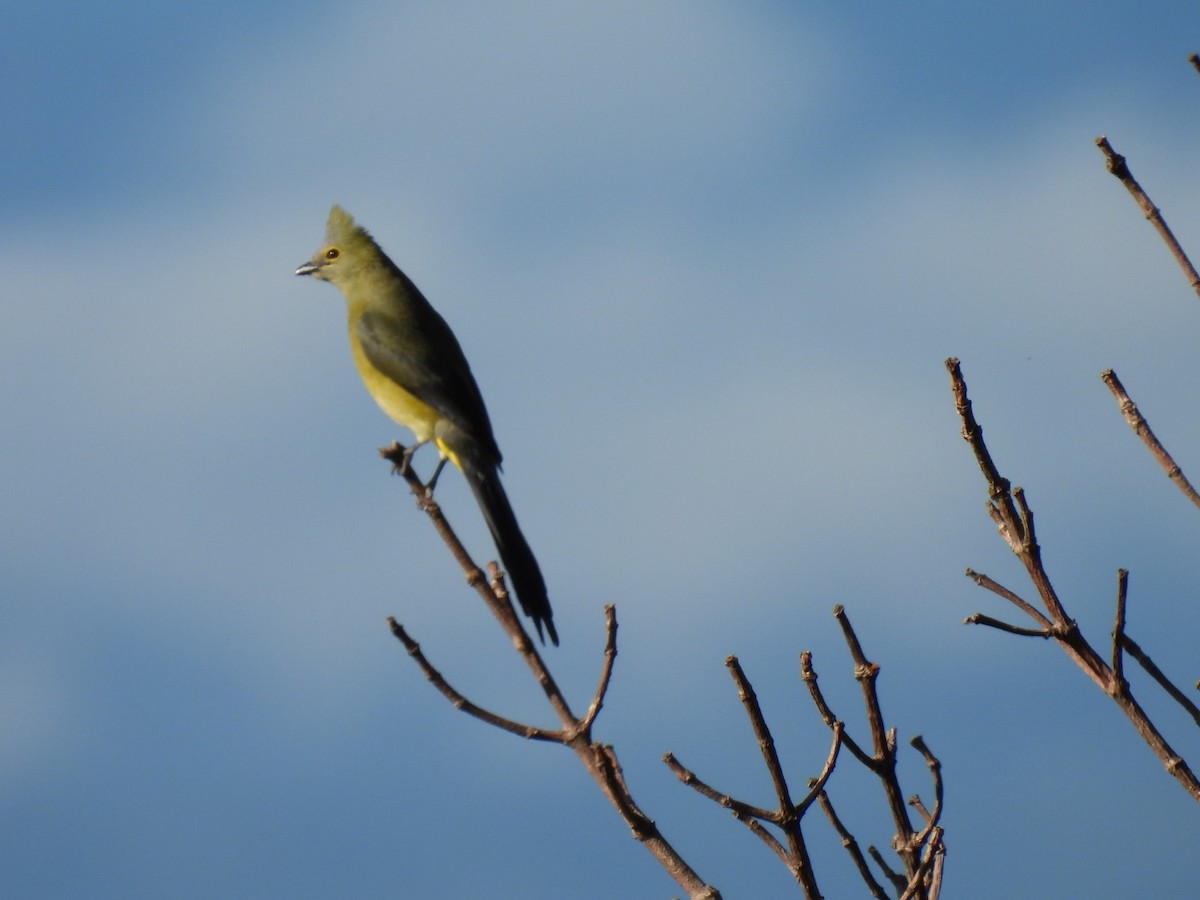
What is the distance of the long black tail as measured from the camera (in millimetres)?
5445

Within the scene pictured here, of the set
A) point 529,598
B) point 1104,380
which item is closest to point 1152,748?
point 1104,380

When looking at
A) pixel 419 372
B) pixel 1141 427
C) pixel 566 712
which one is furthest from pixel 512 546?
pixel 1141 427

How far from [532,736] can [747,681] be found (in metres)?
0.59

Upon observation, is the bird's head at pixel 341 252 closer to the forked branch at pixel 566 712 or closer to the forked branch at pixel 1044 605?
the forked branch at pixel 566 712

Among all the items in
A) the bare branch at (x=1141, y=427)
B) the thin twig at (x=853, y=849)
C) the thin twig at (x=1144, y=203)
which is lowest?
the thin twig at (x=853, y=849)

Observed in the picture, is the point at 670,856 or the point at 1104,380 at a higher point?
the point at 1104,380

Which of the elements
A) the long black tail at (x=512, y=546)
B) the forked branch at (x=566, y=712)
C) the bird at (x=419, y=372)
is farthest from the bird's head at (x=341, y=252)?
the forked branch at (x=566, y=712)

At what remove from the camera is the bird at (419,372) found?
6082 mm

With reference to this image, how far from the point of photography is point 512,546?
5.93 m

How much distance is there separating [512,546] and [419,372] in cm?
144

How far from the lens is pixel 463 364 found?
7.19 m

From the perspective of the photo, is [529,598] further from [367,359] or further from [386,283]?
[386,283]

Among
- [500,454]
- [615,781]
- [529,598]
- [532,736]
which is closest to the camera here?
[615,781]

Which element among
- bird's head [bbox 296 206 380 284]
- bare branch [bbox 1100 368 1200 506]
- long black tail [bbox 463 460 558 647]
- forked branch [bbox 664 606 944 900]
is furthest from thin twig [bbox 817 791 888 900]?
bird's head [bbox 296 206 380 284]
